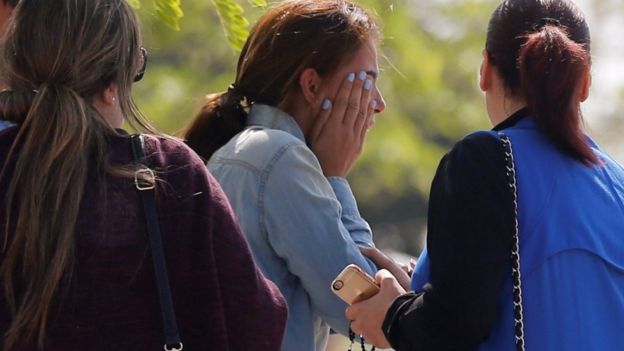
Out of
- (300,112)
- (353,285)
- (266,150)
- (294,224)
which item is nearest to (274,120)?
(300,112)

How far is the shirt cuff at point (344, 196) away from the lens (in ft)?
11.7

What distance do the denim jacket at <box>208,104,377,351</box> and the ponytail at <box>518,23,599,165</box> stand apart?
0.65m

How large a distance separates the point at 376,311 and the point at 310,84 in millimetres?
806

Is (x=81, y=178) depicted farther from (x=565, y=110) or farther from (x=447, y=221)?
(x=565, y=110)

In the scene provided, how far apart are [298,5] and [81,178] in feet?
3.96

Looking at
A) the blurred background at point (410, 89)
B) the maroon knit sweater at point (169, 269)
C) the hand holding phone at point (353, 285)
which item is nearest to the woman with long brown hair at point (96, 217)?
the maroon knit sweater at point (169, 269)

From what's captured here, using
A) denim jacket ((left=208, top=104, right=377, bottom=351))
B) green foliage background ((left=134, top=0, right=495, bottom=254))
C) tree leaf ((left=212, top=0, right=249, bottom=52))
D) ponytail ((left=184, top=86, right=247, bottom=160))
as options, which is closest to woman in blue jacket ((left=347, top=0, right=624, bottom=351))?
denim jacket ((left=208, top=104, right=377, bottom=351))

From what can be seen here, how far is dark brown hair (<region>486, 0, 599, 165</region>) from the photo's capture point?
3006 millimetres

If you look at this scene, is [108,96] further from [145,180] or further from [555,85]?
[555,85]

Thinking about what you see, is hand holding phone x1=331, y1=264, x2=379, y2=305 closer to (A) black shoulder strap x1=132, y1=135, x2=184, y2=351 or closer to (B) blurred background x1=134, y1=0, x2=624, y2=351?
(A) black shoulder strap x1=132, y1=135, x2=184, y2=351

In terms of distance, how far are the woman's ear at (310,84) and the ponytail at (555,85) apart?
2.49 ft

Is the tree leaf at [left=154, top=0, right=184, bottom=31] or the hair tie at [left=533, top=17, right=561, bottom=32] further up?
the hair tie at [left=533, top=17, right=561, bottom=32]

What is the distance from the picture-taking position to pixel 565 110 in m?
3.02

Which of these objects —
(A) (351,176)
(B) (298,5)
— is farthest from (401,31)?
(B) (298,5)
